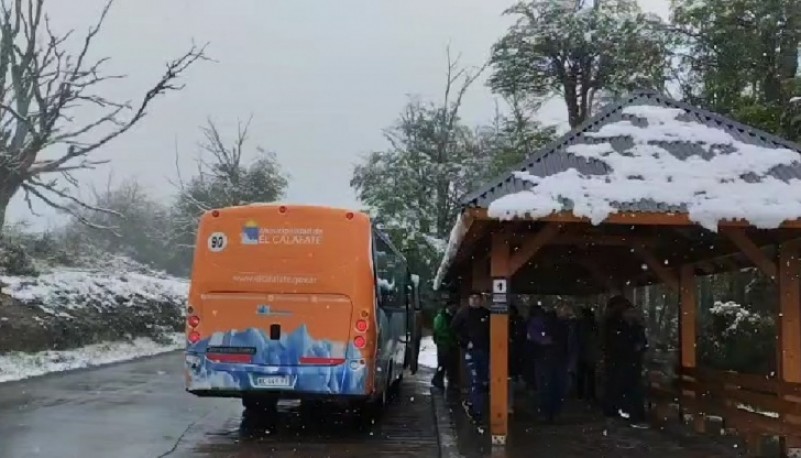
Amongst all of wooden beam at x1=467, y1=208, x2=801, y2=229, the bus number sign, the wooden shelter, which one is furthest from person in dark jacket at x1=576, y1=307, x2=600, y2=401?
the bus number sign

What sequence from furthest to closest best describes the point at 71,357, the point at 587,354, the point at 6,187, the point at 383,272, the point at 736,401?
the point at 71,357
the point at 6,187
the point at 587,354
the point at 383,272
the point at 736,401

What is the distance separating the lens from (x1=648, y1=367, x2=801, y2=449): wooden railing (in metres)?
10.1

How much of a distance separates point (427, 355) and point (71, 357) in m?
13.5

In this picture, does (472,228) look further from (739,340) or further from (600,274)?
(739,340)

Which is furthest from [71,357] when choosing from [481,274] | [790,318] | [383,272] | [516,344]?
[790,318]

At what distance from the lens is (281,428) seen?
42.0ft

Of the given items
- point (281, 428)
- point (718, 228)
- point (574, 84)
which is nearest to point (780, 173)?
point (718, 228)

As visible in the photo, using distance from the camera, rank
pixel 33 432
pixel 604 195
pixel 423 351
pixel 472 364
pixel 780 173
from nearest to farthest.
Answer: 1. pixel 604 195
2. pixel 780 173
3. pixel 33 432
4. pixel 472 364
5. pixel 423 351

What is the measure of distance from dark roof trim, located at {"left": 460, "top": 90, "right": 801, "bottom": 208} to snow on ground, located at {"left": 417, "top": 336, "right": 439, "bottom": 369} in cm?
1585

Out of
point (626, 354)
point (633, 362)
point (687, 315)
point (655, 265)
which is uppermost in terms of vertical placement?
point (655, 265)

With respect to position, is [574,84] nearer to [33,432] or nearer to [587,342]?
[587,342]

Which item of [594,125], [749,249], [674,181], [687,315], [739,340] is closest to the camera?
[674,181]

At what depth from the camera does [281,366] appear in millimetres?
11258

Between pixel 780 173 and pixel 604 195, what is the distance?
90.3 inches
